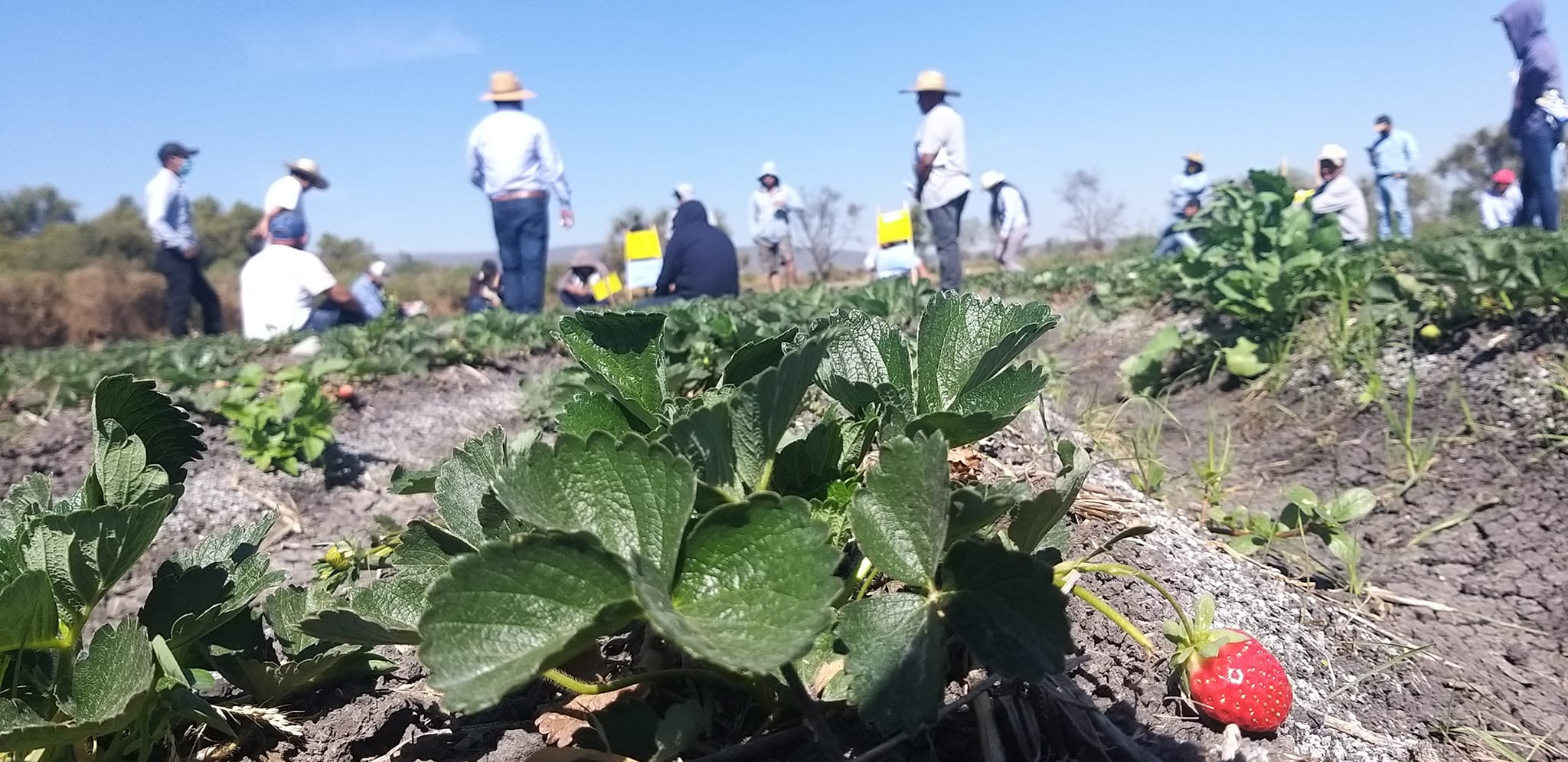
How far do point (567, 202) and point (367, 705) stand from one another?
23.4 ft

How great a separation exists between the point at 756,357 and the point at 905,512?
0.84 ft

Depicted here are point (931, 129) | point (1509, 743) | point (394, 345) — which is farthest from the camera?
point (931, 129)

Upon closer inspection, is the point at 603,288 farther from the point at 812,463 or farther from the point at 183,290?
the point at 812,463

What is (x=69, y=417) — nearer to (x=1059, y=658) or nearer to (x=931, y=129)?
(x=1059, y=658)

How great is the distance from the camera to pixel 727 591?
2.38ft

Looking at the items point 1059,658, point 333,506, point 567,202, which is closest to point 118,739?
point 1059,658

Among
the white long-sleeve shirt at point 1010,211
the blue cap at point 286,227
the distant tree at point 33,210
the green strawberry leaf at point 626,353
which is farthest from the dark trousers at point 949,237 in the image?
the distant tree at point 33,210

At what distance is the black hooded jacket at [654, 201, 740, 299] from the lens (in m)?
7.95

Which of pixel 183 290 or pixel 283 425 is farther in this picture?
pixel 183 290

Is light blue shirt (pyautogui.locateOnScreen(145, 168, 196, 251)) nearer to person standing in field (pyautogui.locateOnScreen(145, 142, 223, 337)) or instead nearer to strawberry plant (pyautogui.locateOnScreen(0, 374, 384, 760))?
person standing in field (pyautogui.locateOnScreen(145, 142, 223, 337))

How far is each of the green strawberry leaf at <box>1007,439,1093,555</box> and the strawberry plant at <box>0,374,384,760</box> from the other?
707mm

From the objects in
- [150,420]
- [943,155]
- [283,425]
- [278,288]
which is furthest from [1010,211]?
[150,420]

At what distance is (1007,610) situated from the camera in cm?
75

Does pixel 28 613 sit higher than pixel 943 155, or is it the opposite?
pixel 943 155
